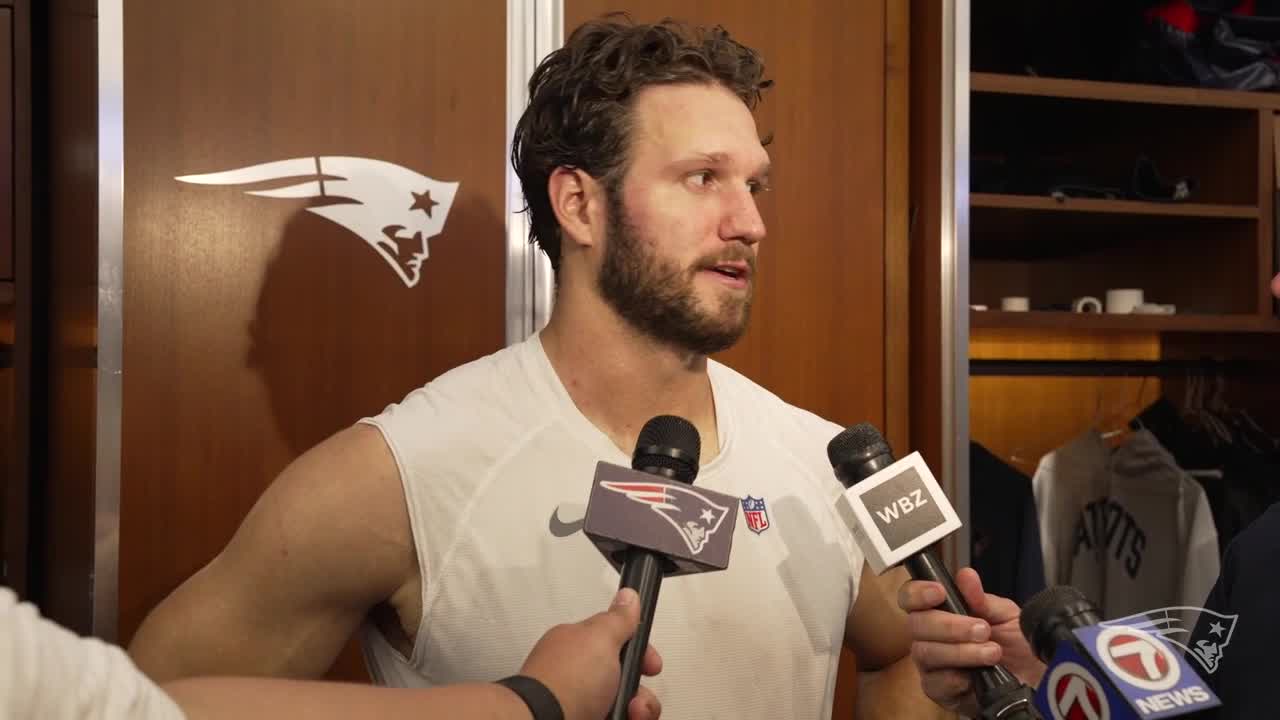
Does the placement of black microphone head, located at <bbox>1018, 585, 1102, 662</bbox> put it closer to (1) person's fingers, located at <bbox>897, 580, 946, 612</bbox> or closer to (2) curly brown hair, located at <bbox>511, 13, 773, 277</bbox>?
(1) person's fingers, located at <bbox>897, 580, 946, 612</bbox>

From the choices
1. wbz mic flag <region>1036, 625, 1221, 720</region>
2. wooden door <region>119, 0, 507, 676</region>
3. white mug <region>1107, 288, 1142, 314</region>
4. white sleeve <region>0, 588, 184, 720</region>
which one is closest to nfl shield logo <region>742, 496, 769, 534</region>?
wbz mic flag <region>1036, 625, 1221, 720</region>

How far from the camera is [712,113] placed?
133cm

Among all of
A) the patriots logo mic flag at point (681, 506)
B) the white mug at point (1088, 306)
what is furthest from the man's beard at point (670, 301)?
the white mug at point (1088, 306)

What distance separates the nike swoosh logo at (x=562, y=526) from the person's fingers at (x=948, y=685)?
40 centimetres

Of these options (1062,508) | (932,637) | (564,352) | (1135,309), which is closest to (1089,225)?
(1135,309)

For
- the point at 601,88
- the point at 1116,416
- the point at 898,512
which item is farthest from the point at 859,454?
the point at 1116,416

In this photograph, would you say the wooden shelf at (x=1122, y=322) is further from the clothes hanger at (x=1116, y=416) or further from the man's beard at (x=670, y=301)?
the man's beard at (x=670, y=301)

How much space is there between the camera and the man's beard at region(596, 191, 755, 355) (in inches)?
50.3

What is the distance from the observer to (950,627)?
0.92m

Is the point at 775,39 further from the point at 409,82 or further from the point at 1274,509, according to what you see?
the point at 1274,509

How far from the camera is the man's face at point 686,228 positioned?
1282 millimetres

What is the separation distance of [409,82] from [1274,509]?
132 cm

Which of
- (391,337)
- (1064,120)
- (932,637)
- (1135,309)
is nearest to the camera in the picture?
(932,637)

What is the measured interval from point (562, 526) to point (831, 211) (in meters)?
0.97
